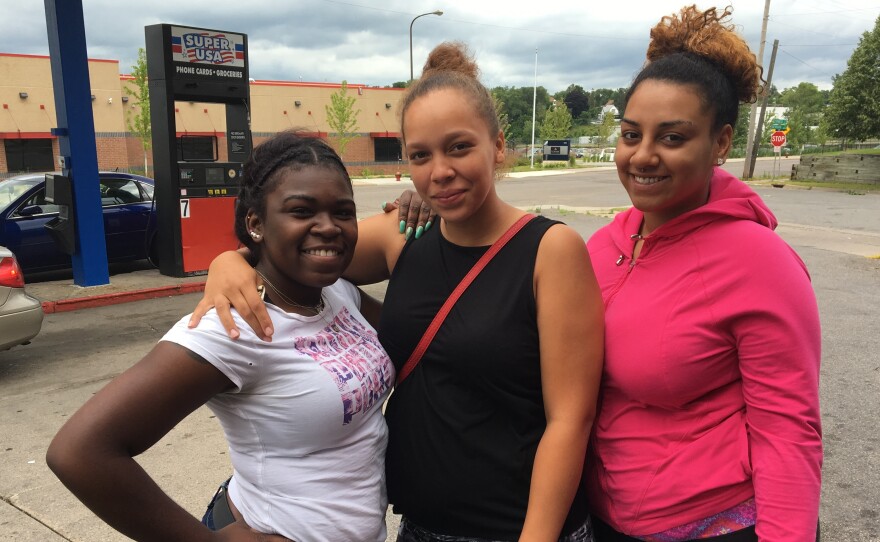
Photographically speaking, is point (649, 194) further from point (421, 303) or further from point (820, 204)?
point (820, 204)

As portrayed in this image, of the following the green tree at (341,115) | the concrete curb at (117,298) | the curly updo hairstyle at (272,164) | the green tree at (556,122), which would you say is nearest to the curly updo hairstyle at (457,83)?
the curly updo hairstyle at (272,164)

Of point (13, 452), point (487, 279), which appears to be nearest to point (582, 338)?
point (487, 279)

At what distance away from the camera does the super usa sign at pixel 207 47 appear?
29.6 feet

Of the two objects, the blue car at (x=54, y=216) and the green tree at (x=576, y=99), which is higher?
the green tree at (x=576, y=99)

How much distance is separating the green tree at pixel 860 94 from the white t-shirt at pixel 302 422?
30.4 m

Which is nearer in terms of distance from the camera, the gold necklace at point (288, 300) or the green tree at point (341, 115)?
the gold necklace at point (288, 300)

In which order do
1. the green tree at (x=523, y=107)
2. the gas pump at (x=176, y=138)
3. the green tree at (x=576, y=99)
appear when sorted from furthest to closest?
1. the green tree at (x=576, y=99)
2. the green tree at (x=523, y=107)
3. the gas pump at (x=176, y=138)

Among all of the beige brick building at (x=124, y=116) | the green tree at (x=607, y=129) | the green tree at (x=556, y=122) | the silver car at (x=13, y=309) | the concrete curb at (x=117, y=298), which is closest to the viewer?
the silver car at (x=13, y=309)

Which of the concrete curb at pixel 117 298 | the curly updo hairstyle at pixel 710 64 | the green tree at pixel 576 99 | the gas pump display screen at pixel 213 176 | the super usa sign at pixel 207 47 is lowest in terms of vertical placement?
the concrete curb at pixel 117 298

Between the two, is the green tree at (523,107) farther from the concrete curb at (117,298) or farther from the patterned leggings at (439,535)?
the patterned leggings at (439,535)

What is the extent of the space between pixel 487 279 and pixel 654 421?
507 millimetres

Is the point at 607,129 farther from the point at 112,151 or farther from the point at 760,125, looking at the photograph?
the point at 112,151

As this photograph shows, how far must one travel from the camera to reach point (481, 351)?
152 centimetres

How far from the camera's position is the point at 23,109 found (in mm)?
28812
